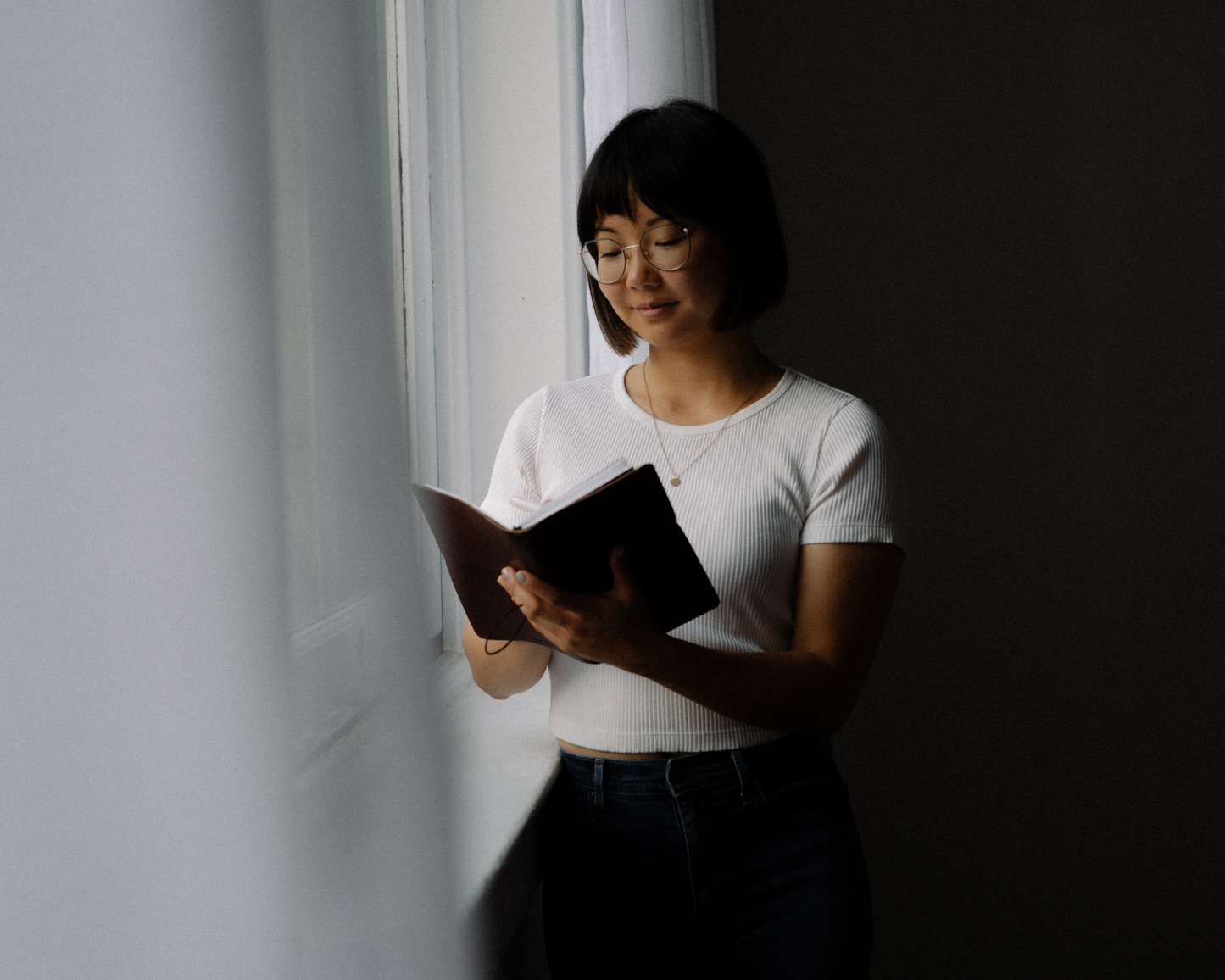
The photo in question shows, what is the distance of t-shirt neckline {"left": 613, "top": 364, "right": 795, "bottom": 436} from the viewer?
1145mm

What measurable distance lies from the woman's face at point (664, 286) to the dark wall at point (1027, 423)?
3.58 feet

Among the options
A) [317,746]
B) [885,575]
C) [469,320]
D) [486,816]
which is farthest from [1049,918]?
[317,746]

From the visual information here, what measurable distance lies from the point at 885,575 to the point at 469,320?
89 cm

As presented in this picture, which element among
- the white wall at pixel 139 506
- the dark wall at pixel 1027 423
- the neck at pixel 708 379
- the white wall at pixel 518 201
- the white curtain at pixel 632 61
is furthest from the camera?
the dark wall at pixel 1027 423

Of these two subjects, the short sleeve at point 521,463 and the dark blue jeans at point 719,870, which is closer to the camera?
the dark blue jeans at point 719,870

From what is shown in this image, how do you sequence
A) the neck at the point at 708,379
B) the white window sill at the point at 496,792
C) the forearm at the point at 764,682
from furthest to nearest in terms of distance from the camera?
the neck at the point at 708,379
the forearm at the point at 764,682
the white window sill at the point at 496,792

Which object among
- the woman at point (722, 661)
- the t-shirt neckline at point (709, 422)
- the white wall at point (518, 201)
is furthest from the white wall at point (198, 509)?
the white wall at point (518, 201)

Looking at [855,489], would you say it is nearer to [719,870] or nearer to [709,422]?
[709,422]

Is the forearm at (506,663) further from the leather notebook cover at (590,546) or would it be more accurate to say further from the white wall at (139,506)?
the white wall at (139,506)

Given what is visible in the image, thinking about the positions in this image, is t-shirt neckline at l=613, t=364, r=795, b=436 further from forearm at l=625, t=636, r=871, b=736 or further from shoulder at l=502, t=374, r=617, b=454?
forearm at l=625, t=636, r=871, b=736

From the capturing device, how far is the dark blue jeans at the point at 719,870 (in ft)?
3.44

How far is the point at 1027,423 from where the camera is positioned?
7.14 feet

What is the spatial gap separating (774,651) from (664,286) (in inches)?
17.3

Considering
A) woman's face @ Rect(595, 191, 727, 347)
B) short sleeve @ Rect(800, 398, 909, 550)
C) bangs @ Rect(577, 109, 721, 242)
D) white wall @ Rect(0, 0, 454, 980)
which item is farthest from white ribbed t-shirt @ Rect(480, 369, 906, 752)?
white wall @ Rect(0, 0, 454, 980)
